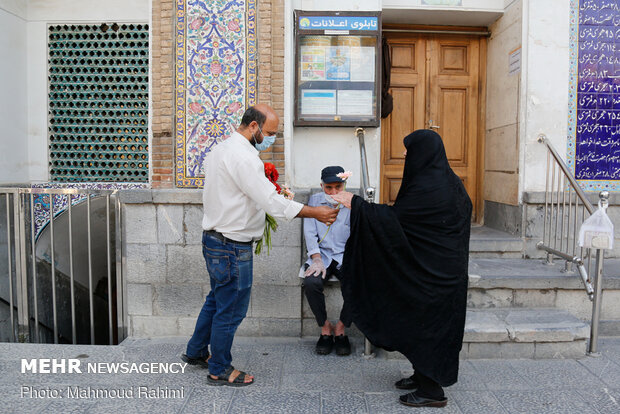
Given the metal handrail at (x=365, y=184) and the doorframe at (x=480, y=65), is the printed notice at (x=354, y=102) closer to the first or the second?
the metal handrail at (x=365, y=184)

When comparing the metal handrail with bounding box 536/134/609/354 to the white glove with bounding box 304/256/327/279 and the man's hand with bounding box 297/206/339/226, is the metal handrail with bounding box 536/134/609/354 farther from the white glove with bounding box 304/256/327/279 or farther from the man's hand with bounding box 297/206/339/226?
the man's hand with bounding box 297/206/339/226

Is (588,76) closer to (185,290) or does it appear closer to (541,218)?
(541,218)

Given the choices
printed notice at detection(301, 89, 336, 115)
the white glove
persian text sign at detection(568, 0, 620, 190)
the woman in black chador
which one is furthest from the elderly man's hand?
persian text sign at detection(568, 0, 620, 190)

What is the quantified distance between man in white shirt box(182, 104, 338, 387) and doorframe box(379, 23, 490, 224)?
9.62 feet

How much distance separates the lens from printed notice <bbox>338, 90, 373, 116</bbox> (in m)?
5.31

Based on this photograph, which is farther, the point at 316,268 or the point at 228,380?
the point at 316,268

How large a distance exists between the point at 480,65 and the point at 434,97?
28.0 inches

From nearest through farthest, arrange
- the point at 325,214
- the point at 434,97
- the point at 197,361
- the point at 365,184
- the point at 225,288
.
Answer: the point at 325,214
the point at 225,288
the point at 197,361
the point at 365,184
the point at 434,97


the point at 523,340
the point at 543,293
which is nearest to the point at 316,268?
the point at 523,340

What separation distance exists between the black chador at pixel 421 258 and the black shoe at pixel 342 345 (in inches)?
34.0

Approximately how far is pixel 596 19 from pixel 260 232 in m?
4.45

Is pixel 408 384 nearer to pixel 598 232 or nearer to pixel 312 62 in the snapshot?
pixel 598 232

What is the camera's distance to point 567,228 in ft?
15.9

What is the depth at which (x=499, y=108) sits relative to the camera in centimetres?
605
